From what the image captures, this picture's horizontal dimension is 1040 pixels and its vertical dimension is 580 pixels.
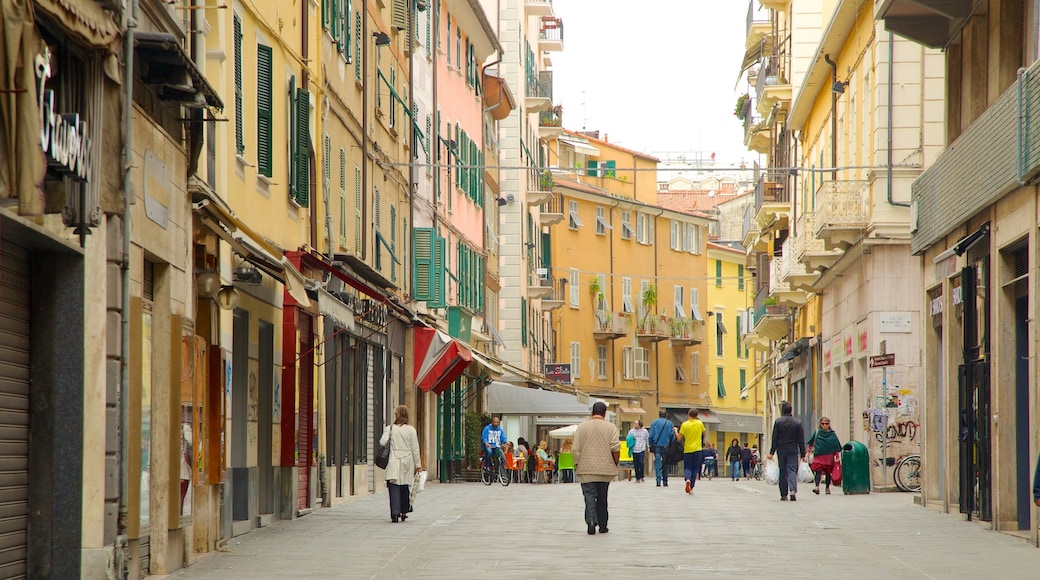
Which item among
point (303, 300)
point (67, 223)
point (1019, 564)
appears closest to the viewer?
point (67, 223)

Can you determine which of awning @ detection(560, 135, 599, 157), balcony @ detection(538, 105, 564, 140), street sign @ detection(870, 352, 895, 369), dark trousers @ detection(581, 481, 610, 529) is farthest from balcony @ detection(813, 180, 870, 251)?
awning @ detection(560, 135, 599, 157)

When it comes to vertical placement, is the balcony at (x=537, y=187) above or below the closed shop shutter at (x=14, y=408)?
above

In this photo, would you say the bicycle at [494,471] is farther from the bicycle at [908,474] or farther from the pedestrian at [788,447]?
the pedestrian at [788,447]

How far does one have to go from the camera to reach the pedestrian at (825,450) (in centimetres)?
2994

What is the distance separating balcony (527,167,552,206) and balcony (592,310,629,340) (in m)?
15.7

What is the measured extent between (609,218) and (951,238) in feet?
189

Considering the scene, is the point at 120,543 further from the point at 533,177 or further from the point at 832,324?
the point at 533,177

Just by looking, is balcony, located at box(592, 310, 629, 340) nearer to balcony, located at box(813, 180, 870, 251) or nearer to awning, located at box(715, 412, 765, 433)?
awning, located at box(715, 412, 765, 433)

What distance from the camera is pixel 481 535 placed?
59.7 feet

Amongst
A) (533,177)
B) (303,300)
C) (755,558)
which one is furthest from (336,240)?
(533,177)

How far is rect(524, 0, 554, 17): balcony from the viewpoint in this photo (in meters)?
62.7

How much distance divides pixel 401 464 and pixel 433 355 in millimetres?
13980

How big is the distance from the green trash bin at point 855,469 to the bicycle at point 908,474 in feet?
2.39

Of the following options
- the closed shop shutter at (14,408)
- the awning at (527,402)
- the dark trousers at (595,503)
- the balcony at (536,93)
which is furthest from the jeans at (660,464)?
the balcony at (536,93)
